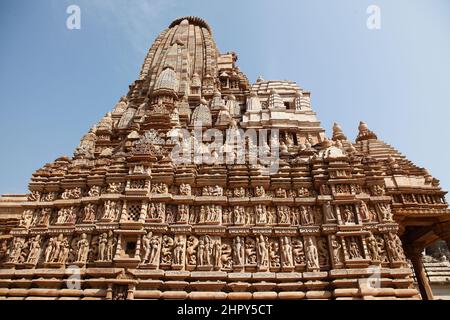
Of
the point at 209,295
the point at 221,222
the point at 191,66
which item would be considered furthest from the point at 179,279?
the point at 191,66

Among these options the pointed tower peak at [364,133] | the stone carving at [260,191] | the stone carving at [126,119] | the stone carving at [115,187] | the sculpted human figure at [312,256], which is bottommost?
the sculpted human figure at [312,256]

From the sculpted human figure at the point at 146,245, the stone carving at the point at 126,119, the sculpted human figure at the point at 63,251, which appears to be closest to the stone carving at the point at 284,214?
the sculpted human figure at the point at 146,245

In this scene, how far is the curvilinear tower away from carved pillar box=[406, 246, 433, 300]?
103mm

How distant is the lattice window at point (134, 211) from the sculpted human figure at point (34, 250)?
10.8ft

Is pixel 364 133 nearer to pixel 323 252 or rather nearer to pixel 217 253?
pixel 323 252

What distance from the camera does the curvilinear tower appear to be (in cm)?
912

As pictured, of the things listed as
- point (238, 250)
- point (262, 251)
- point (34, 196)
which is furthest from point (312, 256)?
point (34, 196)

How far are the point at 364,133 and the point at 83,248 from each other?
1570 cm

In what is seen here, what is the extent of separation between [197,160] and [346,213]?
588 cm

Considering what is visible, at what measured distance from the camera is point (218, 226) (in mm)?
10039

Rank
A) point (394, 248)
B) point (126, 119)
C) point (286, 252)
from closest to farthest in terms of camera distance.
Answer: point (394, 248)
point (286, 252)
point (126, 119)

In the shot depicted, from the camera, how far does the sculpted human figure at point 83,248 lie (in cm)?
984

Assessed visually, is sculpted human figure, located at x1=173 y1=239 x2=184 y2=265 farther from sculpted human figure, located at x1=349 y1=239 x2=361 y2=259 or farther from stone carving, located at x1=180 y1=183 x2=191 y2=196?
sculpted human figure, located at x1=349 y1=239 x2=361 y2=259

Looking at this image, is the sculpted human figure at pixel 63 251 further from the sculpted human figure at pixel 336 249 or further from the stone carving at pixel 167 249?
the sculpted human figure at pixel 336 249
